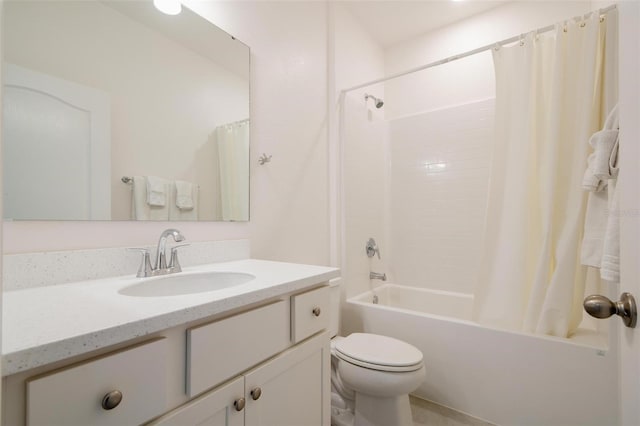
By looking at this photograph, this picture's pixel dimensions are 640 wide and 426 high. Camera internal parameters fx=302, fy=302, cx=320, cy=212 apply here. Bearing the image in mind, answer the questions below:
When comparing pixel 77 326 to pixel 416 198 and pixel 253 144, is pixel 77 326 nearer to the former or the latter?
pixel 253 144

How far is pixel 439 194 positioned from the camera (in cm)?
247

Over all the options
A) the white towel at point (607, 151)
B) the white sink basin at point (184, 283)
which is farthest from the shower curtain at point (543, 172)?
the white sink basin at point (184, 283)

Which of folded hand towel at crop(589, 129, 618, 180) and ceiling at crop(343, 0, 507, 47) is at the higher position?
ceiling at crop(343, 0, 507, 47)

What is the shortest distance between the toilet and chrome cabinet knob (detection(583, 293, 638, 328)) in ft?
2.79

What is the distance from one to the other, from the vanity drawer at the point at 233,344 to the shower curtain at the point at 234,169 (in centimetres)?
64

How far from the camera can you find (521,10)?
7.21 ft

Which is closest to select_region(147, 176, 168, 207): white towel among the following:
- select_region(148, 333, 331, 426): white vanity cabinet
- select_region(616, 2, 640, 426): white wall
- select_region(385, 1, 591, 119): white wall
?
select_region(148, 333, 331, 426): white vanity cabinet

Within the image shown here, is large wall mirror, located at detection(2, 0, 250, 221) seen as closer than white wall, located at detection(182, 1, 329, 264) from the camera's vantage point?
Yes

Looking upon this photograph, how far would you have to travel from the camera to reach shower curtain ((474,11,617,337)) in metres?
1.41

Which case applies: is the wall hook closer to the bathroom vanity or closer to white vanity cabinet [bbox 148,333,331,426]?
the bathroom vanity

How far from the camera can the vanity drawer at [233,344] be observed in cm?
68

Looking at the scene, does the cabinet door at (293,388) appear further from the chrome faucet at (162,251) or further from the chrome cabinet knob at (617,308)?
the chrome cabinet knob at (617,308)

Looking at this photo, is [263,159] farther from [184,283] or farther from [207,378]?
[207,378]

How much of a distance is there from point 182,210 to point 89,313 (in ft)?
2.09
